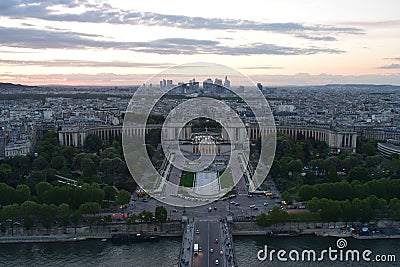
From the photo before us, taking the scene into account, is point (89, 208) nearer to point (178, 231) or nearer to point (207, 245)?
point (178, 231)

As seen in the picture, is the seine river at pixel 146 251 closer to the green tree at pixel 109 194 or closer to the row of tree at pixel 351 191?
the row of tree at pixel 351 191

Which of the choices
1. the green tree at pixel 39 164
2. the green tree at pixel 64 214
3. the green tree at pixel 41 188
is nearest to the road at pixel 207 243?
the green tree at pixel 64 214

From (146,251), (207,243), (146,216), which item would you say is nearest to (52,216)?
(146,216)

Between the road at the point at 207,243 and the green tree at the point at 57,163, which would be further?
the green tree at the point at 57,163

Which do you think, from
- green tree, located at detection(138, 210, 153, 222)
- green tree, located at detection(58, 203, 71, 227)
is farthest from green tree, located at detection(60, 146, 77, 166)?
green tree, located at detection(138, 210, 153, 222)

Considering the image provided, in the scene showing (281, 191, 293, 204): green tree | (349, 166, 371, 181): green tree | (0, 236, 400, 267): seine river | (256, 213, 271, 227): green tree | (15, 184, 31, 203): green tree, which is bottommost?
(0, 236, 400, 267): seine river

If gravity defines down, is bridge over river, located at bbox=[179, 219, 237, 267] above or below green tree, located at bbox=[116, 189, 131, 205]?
below

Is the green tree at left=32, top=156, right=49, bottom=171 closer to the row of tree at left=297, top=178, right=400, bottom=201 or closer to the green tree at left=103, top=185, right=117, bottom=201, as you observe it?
the green tree at left=103, top=185, right=117, bottom=201
